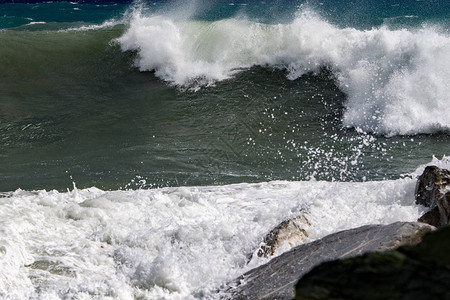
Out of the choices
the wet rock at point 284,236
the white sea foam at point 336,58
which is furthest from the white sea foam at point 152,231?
the white sea foam at point 336,58

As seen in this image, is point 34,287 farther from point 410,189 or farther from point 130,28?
point 130,28

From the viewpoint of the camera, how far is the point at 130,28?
17.3 meters

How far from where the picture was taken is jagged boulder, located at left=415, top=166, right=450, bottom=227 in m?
5.89

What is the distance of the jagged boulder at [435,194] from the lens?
589cm

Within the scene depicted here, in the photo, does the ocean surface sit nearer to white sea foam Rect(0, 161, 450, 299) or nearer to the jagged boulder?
white sea foam Rect(0, 161, 450, 299)

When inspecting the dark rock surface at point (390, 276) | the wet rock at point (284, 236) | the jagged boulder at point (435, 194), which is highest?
the dark rock surface at point (390, 276)

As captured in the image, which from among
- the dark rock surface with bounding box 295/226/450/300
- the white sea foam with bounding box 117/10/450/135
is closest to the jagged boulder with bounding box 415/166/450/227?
the dark rock surface with bounding box 295/226/450/300

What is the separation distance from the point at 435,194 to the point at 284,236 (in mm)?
1728

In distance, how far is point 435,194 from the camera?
20.8ft

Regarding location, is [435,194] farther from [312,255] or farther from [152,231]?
[152,231]

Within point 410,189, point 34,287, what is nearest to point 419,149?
point 410,189

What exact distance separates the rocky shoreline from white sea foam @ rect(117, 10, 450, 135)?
562 centimetres

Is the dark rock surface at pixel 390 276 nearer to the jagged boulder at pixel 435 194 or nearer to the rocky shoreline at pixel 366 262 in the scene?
the rocky shoreline at pixel 366 262

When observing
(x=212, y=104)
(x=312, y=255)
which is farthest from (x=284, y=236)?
(x=212, y=104)
